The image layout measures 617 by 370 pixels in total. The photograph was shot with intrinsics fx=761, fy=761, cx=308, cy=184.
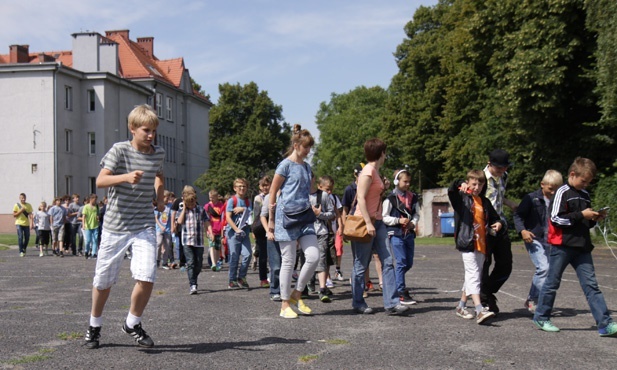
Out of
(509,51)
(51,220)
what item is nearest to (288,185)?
(51,220)

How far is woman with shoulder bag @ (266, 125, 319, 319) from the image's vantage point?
30.0ft

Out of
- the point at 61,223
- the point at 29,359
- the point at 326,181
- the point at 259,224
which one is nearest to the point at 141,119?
the point at 29,359

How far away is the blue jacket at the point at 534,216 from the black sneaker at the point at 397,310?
1.68 meters

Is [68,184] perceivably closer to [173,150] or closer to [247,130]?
[173,150]

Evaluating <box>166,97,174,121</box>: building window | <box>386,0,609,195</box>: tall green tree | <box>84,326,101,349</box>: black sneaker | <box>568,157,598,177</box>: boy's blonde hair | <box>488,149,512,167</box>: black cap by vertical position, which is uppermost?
<box>166,97,174,121</box>: building window

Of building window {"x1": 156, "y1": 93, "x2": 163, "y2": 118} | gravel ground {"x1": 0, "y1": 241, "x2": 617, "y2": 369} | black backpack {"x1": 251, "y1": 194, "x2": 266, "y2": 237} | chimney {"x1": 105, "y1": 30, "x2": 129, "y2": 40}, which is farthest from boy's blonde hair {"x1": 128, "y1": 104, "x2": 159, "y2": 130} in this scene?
chimney {"x1": 105, "y1": 30, "x2": 129, "y2": 40}

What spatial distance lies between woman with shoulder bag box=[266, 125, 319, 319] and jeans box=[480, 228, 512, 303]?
202 centimetres

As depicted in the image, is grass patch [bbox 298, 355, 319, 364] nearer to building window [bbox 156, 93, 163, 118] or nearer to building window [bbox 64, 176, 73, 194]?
building window [bbox 64, 176, 73, 194]

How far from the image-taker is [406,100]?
57.8 metres

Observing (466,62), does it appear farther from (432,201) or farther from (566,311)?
(566,311)

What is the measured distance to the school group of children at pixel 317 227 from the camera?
6918 millimetres

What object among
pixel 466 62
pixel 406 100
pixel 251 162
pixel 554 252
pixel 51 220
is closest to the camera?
pixel 554 252

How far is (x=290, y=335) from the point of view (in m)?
7.80

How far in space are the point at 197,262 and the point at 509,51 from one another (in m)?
20.3
